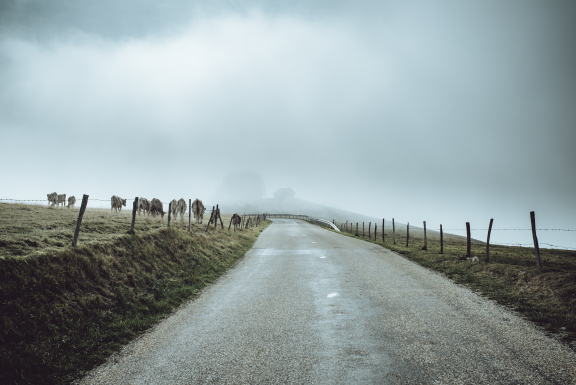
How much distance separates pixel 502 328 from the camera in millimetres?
5664

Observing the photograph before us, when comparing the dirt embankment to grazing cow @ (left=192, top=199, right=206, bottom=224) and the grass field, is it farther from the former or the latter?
grazing cow @ (left=192, top=199, right=206, bottom=224)

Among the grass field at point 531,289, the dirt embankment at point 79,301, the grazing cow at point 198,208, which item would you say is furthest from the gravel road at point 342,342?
the grazing cow at point 198,208

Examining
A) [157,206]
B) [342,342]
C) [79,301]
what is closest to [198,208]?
[157,206]

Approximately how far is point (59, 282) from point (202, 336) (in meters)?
4.03

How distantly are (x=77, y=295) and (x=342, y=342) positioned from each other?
6.12 metres

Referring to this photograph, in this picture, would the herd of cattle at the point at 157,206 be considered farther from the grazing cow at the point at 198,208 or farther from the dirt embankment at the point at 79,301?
the dirt embankment at the point at 79,301

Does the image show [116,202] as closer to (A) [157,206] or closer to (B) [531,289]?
(A) [157,206]

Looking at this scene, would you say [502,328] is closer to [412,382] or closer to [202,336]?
[412,382]

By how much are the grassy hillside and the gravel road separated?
646 millimetres

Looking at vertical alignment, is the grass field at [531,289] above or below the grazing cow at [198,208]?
below

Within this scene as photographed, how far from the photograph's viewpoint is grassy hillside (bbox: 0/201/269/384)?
4.80 metres

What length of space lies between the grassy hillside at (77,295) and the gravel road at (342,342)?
25.4 inches

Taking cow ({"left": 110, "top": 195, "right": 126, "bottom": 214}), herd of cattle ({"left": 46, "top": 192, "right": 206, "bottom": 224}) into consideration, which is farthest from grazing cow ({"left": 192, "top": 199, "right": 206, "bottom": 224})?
cow ({"left": 110, "top": 195, "right": 126, "bottom": 214})

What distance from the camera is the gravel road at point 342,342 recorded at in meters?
4.08
